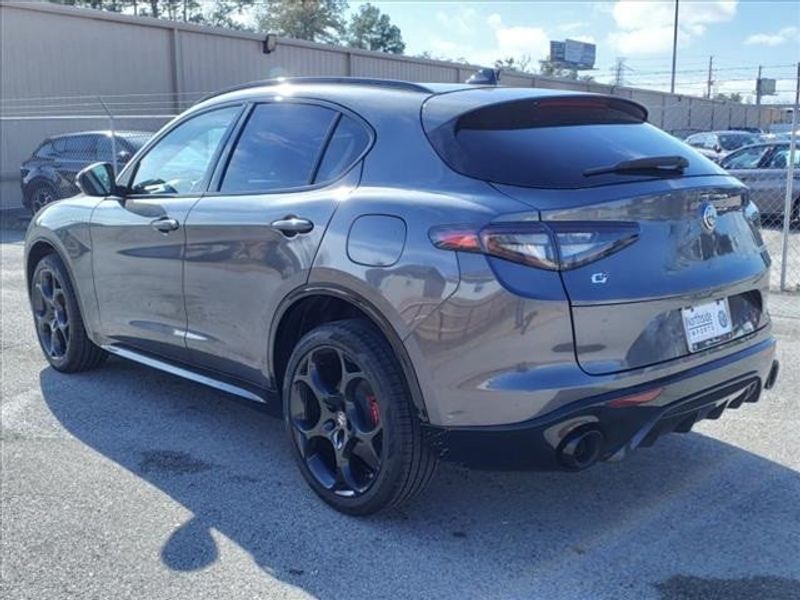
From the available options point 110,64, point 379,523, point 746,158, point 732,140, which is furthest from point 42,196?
point 732,140

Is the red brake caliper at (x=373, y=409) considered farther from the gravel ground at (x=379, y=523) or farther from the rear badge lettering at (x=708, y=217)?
the rear badge lettering at (x=708, y=217)

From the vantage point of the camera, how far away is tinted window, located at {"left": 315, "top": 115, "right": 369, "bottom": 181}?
3578mm

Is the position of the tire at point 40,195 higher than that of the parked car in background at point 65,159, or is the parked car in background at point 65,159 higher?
the parked car in background at point 65,159

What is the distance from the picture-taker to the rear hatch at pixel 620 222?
2949 mm

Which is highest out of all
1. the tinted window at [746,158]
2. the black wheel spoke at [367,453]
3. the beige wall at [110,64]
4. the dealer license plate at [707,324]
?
the beige wall at [110,64]

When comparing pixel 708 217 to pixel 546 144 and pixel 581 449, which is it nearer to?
pixel 546 144

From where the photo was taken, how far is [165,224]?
171 inches

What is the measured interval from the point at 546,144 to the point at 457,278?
0.73m

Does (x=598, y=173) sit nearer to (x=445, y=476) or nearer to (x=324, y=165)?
(x=324, y=165)

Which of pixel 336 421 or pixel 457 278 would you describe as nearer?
pixel 457 278

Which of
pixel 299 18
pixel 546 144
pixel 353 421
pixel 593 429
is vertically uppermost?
pixel 299 18

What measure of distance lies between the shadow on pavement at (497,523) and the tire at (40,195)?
10747 millimetres

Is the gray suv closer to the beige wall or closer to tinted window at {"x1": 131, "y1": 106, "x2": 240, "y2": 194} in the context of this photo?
tinted window at {"x1": 131, "y1": 106, "x2": 240, "y2": 194}

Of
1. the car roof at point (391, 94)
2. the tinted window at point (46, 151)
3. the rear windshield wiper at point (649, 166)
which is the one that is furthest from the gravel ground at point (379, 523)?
the tinted window at point (46, 151)
